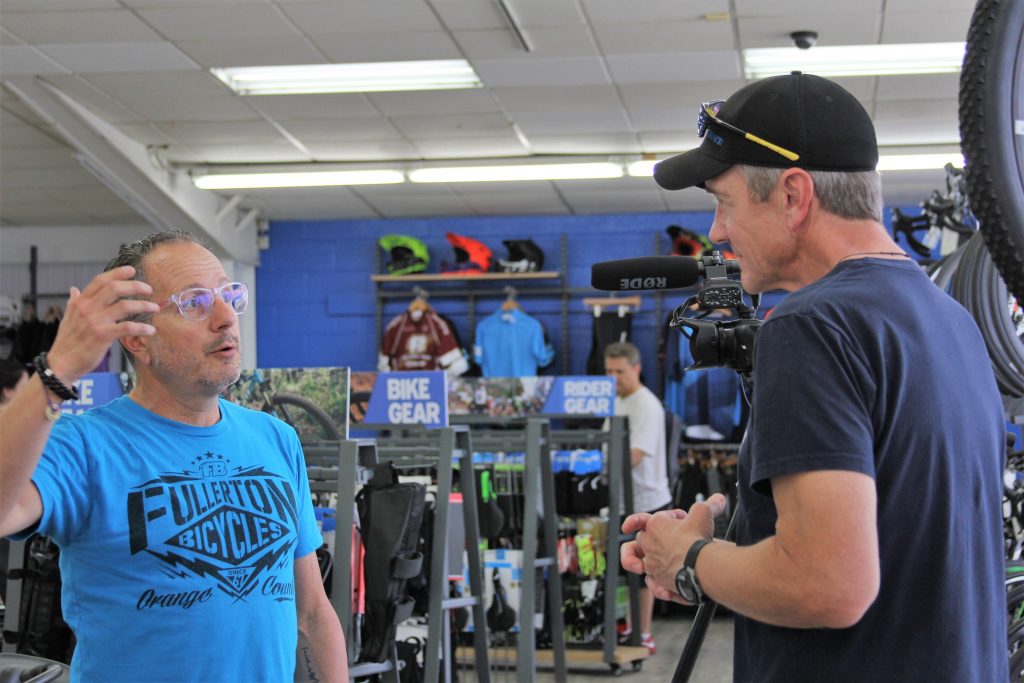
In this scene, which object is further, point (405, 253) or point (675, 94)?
point (405, 253)

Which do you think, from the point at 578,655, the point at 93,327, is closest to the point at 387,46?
the point at 578,655

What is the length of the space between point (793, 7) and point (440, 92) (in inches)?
93.4


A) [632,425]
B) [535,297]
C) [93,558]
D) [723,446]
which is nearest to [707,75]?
[632,425]

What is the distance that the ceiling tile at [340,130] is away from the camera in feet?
26.6

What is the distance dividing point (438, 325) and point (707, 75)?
451 centimetres

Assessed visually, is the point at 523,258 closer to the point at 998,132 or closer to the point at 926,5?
the point at 926,5

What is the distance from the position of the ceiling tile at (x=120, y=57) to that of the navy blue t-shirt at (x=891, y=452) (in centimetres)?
597

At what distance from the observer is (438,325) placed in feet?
35.6

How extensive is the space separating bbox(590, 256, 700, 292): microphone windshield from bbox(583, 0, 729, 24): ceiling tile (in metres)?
4.44

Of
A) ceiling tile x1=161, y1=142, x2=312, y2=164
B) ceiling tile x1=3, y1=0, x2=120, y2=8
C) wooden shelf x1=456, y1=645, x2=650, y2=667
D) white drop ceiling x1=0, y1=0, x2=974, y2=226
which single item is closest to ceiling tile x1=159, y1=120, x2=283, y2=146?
white drop ceiling x1=0, y1=0, x2=974, y2=226

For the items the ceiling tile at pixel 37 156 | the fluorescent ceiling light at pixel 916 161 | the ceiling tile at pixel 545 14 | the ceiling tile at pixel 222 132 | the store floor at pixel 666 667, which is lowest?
the store floor at pixel 666 667

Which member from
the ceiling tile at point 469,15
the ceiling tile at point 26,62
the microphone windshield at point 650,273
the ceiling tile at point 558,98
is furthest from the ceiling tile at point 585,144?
the microphone windshield at point 650,273

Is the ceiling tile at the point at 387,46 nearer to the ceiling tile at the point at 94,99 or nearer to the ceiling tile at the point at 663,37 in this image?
the ceiling tile at the point at 663,37

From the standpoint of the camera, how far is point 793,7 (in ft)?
19.3
